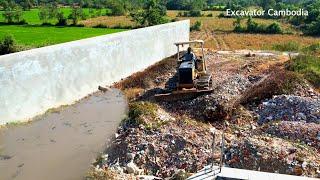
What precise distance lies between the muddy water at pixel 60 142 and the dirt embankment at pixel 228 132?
776mm

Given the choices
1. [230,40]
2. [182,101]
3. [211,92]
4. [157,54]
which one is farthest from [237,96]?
[230,40]

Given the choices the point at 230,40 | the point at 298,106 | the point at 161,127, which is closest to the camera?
the point at 161,127

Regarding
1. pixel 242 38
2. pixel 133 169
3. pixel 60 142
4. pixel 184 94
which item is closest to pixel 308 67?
pixel 184 94

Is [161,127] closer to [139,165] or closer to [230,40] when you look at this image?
[139,165]

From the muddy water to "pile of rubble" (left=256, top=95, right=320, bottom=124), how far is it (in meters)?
4.38

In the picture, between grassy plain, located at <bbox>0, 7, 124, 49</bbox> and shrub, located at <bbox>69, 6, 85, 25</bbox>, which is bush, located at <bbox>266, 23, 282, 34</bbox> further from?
shrub, located at <bbox>69, 6, 85, 25</bbox>

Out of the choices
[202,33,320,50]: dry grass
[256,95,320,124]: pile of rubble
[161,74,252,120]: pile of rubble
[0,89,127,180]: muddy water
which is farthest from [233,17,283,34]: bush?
[256,95,320,124]: pile of rubble

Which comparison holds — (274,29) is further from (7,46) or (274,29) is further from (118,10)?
(118,10)

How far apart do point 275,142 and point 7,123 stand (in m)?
7.35

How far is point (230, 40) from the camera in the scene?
36688mm

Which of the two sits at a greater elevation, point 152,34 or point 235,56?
point 152,34

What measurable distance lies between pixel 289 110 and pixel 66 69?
760 centimetres

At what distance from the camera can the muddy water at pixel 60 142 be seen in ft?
30.8

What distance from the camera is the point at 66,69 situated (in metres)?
14.7
